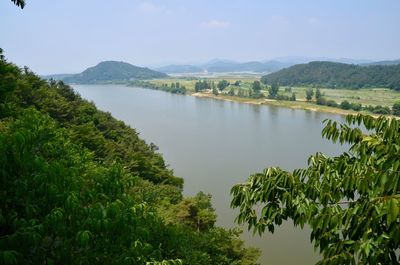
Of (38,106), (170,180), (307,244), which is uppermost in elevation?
(38,106)

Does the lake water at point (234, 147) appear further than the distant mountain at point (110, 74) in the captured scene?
No

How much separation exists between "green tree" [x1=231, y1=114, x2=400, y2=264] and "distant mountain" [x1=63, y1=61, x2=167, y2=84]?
130599 mm

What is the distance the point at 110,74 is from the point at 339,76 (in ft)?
281

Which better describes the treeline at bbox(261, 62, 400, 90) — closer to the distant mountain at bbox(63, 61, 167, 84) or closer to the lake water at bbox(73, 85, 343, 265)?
the lake water at bbox(73, 85, 343, 265)

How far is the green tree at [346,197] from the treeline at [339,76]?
261ft

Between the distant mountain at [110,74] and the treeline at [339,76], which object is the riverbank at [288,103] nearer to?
the treeline at [339,76]

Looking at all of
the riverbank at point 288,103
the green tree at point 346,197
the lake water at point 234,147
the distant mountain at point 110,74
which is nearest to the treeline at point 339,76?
the riverbank at point 288,103

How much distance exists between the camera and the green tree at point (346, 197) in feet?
5.34

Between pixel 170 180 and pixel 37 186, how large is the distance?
1340 centimetres

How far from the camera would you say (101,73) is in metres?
144

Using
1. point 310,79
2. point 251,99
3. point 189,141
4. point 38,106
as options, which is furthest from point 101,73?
point 38,106

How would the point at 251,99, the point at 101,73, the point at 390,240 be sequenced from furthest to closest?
1. the point at 101,73
2. the point at 251,99
3. the point at 390,240

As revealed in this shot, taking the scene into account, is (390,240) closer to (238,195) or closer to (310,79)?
(238,195)

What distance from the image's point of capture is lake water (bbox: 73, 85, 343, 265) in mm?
12773
